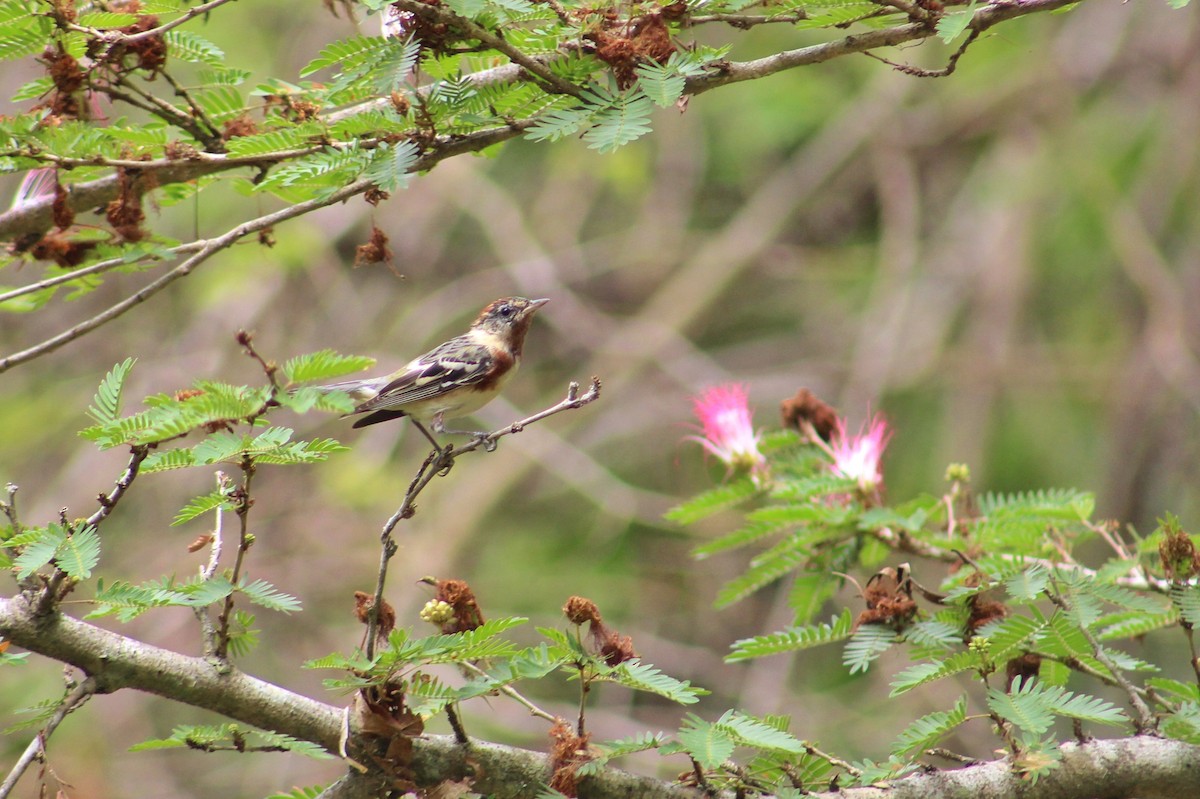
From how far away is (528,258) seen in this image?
8.68m

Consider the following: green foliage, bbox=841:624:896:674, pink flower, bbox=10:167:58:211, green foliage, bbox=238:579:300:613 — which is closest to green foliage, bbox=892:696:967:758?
green foliage, bbox=841:624:896:674

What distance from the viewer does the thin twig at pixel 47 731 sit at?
2.53m

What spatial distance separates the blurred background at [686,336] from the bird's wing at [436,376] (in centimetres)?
333

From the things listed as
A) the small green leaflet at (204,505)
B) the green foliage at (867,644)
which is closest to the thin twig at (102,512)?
the small green leaflet at (204,505)

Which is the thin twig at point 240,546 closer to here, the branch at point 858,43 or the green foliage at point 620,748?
the green foliage at point 620,748

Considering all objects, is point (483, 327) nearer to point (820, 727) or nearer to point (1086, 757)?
point (1086, 757)

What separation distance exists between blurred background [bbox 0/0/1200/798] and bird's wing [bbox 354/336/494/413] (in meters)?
3.33

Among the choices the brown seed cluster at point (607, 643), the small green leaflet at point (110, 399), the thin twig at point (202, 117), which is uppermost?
the thin twig at point (202, 117)

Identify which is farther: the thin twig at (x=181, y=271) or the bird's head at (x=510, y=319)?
the bird's head at (x=510, y=319)

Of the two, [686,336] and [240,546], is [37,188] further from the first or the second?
[686,336]

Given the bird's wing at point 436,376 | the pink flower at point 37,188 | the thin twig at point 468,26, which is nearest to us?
the thin twig at point 468,26

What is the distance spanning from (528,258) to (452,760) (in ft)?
20.0

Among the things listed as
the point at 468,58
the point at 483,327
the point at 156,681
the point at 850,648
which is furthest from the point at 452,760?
the point at 483,327

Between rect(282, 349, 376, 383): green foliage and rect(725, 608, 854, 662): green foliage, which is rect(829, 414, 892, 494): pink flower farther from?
rect(282, 349, 376, 383): green foliage
